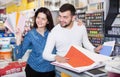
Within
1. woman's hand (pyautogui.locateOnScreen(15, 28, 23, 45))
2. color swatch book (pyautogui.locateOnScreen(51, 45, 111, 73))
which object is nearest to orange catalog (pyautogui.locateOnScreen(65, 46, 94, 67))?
color swatch book (pyautogui.locateOnScreen(51, 45, 111, 73))

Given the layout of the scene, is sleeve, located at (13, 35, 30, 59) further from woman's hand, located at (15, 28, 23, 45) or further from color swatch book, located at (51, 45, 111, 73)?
color swatch book, located at (51, 45, 111, 73)

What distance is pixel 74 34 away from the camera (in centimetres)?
185

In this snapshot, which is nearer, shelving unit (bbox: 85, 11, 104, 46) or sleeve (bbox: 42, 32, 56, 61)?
sleeve (bbox: 42, 32, 56, 61)

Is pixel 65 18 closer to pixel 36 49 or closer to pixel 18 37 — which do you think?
pixel 36 49

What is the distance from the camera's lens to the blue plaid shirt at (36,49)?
2021 millimetres

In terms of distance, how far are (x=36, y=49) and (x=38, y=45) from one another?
43 mm

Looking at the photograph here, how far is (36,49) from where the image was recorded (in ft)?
6.64

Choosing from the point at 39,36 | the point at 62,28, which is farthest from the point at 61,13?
the point at 39,36

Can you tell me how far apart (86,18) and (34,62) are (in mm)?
696

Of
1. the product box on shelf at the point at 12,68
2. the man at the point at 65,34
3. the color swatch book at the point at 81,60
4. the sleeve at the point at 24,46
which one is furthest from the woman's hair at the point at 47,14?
the color swatch book at the point at 81,60

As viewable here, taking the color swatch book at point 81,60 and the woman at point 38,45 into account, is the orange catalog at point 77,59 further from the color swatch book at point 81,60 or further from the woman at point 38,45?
the woman at point 38,45

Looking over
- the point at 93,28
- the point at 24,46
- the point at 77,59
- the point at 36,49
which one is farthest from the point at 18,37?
the point at 77,59

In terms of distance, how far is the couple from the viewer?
70.6 inches

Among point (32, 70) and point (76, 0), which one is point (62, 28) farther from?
point (76, 0)
